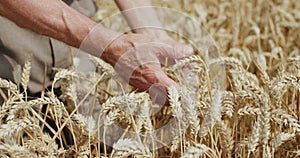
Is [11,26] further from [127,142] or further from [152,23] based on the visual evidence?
[127,142]

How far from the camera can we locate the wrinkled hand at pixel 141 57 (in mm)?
1286

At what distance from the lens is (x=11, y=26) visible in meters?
1.49

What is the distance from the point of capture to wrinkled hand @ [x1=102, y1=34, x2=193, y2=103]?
1.29 metres

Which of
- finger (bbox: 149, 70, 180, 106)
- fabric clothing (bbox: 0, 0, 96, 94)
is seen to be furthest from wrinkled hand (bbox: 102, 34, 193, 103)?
fabric clothing (bbox: 0, 0, 96, 94)

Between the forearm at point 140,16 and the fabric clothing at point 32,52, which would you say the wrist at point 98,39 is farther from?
the forearm at point 140,16

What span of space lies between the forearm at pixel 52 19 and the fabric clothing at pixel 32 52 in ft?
0.65

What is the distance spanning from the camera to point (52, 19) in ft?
4.10

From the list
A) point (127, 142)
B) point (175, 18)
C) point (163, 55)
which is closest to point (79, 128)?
point (127, 142)

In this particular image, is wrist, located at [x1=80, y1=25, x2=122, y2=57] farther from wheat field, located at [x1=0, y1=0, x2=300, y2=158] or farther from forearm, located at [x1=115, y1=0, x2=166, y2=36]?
forearm, located at [x1=115, y1=0, x2=166, y2=36]

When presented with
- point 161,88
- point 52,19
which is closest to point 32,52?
point 52,19

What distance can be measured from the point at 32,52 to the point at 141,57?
393mm

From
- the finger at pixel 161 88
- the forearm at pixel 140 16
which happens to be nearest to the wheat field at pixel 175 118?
the finger at pixel 161 88

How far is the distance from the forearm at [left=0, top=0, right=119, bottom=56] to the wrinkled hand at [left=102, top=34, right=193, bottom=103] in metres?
0.04

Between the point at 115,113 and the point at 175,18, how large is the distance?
136 centimetres
